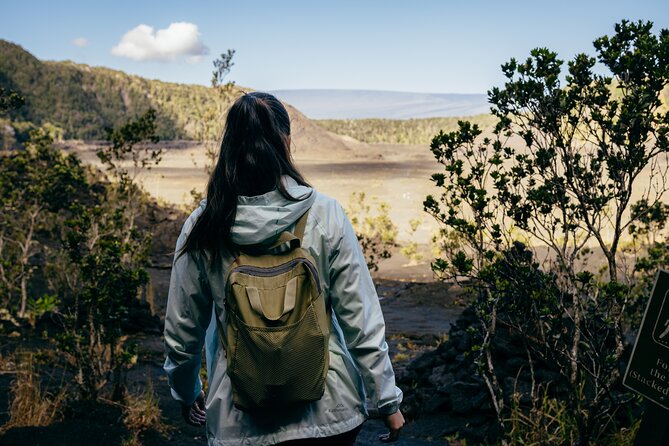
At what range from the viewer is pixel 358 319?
2002 millimetres

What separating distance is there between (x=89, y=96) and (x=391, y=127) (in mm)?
→ 29991

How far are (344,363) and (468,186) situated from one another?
7.74 feet

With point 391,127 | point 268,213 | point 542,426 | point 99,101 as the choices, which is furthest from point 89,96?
point 268,213

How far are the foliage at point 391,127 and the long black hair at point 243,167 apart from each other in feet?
207

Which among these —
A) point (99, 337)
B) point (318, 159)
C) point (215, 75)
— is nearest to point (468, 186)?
point (99, 337)

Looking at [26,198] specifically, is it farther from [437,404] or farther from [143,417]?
[437,404]

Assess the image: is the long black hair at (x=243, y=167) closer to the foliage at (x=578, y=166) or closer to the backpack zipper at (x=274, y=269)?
the backpack zipper at (x=274, y=269)

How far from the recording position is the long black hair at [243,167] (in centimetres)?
201

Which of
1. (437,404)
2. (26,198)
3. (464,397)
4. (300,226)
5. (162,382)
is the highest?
(300,226)

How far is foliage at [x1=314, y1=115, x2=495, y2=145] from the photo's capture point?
222 feet

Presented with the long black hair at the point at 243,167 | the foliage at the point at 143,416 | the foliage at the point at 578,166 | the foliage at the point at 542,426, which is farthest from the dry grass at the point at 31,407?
the long black hair at the point at 243,167

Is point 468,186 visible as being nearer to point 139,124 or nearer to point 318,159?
point 139,124

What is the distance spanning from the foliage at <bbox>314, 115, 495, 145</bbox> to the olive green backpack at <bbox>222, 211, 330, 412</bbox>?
63.4m

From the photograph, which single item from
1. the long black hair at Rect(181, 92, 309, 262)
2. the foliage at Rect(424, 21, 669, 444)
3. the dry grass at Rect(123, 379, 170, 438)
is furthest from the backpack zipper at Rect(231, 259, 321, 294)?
the dry grass at Rect(123, 379, 170, 438)
